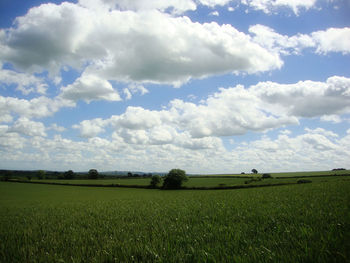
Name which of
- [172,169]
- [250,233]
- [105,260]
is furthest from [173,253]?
[172,169]

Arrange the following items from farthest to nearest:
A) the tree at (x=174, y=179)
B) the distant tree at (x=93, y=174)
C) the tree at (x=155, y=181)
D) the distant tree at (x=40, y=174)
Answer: the distant tree at (x=40, y=174)
the distant tree at (x=93, y=174)
the tree at (x=155, y=181)
the tree at (x=174, y=179)

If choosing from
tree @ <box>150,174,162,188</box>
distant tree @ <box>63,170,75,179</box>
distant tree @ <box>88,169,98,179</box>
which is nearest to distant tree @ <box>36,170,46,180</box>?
distant tree @ <box>63,170,75,179</box>

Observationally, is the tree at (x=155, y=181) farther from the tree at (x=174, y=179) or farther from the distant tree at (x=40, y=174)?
the distant tree at (x=40, y=174)

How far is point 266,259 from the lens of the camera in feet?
12.5

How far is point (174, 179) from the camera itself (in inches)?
2901

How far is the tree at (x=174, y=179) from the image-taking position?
7388 cm

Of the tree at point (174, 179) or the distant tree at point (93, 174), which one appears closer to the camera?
the tree at point (174, 179)

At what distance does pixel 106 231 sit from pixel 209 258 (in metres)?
5.23

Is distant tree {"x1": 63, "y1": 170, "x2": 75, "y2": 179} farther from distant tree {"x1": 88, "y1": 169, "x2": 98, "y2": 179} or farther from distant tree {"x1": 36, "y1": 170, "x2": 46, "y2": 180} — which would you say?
distant tree {"x1": 88, "y1": 169, "x2": 98, "y2": 179}

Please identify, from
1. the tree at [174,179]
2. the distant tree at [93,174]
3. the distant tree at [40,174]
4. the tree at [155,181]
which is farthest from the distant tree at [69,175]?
the tree at [174,179]

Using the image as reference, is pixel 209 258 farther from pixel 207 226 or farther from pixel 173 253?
pixel 207 226

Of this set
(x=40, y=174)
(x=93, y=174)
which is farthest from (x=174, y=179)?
(x=40, y=174)

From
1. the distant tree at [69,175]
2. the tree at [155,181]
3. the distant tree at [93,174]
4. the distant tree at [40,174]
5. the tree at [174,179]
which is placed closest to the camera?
the tree at [174,179]

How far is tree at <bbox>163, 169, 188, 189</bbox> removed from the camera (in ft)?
242
